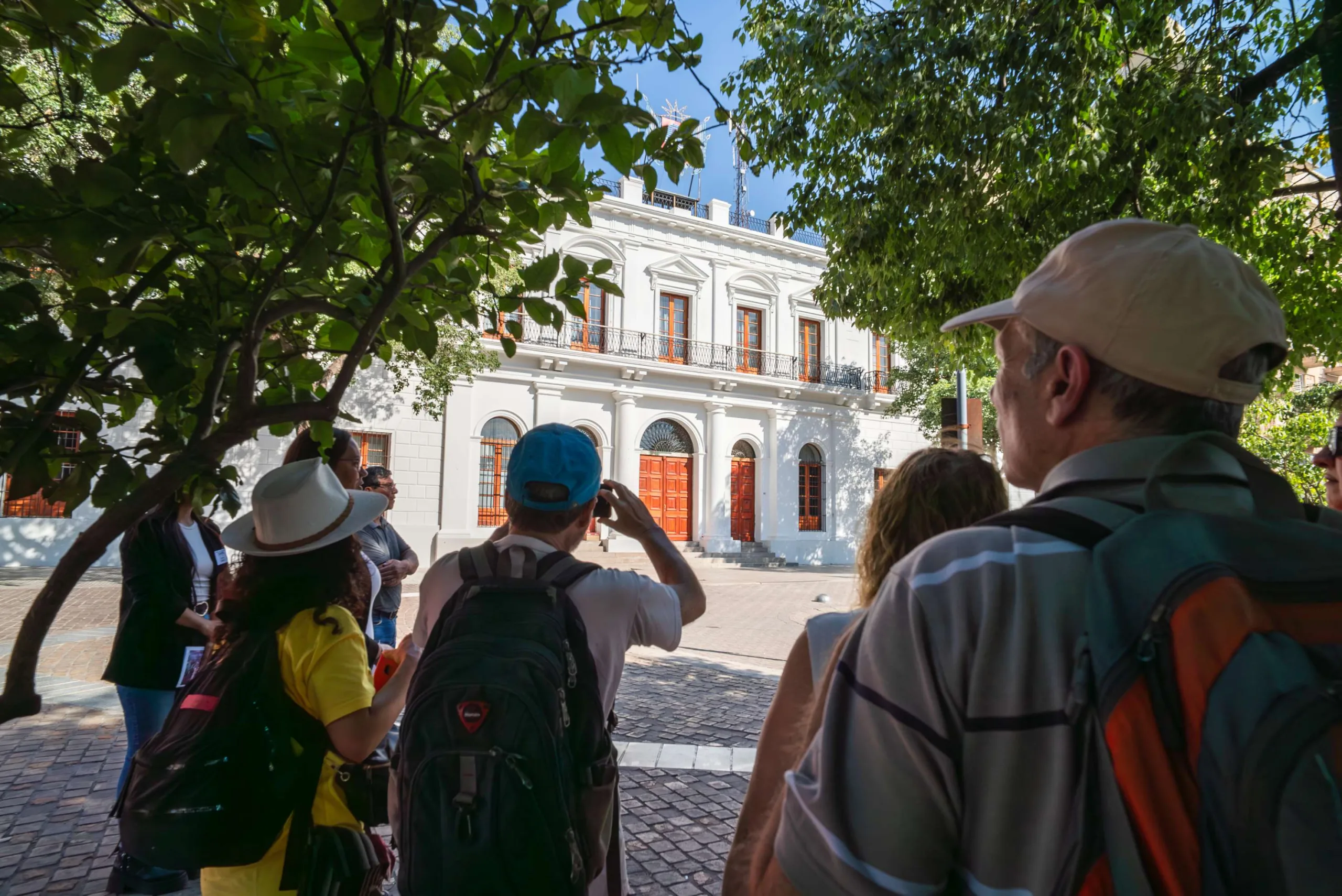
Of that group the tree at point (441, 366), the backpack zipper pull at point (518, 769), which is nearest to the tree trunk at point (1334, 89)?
the backpack zipper pull at point (518, 769)

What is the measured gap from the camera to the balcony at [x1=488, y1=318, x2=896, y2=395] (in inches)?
907

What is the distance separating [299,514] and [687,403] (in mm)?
22360

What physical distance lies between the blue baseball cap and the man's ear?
1.16 m

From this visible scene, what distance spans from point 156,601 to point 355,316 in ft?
7.45

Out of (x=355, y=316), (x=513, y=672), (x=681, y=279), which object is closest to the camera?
(x=513, y=672)

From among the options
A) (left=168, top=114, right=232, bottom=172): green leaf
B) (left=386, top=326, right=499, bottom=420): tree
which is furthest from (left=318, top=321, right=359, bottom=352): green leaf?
(left=386, top=326, right=499, bottom=420): tree

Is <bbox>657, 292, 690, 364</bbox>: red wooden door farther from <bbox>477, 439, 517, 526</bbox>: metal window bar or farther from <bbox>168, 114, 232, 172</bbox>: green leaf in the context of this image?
<bbox>168, 114, 232, 172</bbox>: green leaf

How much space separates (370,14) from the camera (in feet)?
A: 4.44

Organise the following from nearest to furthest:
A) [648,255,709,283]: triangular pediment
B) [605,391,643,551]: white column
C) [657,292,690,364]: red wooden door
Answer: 1. [605,391,643,551]: white column
2. [648,255,709,283]: triangular pediment
3. [657,292,690,364]: red wooden door

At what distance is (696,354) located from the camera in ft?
81.3

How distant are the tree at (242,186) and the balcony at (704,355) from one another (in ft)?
62.2

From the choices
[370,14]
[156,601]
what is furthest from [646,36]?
[156,601]

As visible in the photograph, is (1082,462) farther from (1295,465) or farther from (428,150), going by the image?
(1295,465)

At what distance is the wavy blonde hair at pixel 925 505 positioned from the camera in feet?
6.28
